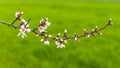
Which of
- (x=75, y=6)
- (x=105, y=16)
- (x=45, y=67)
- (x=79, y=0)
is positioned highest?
(x=79, y=0)

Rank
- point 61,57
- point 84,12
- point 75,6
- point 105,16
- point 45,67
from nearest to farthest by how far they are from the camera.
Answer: point 45,67
point 61,57
point 105,16
point 84,12
point 75,6

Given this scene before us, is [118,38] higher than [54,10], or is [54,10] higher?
[54,10]

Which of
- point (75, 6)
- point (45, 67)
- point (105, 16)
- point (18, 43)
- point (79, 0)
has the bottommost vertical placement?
point (45, 67)

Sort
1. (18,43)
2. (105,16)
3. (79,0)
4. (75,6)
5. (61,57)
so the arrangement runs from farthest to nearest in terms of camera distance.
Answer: (79,0)
(75,6)
(105,16)
(18,43)
(61,57)

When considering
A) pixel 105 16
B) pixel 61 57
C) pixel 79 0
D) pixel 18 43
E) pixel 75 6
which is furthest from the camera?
pixel 79 0

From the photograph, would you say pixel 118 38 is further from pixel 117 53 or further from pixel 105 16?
pixel 105 16

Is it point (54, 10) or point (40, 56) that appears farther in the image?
point (54, 10)

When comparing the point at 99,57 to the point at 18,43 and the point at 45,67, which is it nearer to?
the point at 45,67

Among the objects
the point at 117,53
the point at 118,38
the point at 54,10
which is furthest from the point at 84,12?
the point at 117,53

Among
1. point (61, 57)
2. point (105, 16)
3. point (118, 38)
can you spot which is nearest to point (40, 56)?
Answer: point (61, 57)

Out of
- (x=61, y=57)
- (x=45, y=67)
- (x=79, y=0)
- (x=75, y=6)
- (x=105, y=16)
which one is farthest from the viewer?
(x=79, y=0)
